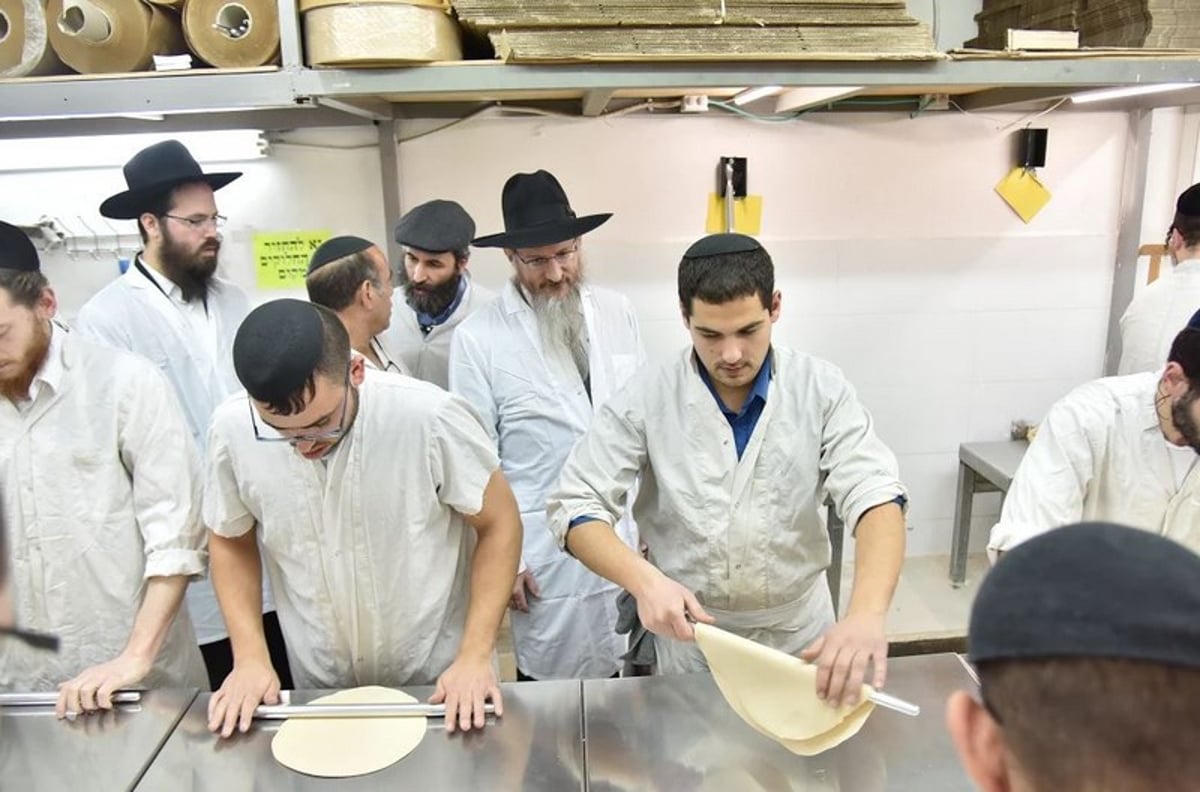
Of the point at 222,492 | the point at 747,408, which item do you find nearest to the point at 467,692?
the point at 222,492

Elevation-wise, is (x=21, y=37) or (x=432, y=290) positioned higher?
(x=21, y=37)

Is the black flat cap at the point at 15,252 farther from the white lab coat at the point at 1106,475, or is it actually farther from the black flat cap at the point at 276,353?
the white lab coat at the point at 1106,475

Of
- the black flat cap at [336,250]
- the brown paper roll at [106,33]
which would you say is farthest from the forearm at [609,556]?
the brown paper roll at [106,33]

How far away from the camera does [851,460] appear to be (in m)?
1.36

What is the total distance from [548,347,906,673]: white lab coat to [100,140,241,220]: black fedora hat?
130 cm

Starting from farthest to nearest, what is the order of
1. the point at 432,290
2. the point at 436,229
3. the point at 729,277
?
the point at 432,290
the point at 436,229
the point at 729,277

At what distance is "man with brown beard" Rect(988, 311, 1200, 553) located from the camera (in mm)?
1451

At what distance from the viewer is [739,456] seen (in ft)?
4.65

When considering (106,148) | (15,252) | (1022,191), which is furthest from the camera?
(1022,191)

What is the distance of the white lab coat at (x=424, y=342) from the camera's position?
7.83 ft

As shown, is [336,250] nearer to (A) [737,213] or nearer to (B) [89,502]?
(B) [89,502]

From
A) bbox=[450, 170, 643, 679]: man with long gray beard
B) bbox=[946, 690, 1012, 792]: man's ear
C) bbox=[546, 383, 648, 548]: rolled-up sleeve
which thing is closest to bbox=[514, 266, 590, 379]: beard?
bbox=[450, 170, 643, 679]: man with long gray beard

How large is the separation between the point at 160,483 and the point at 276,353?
0.49 metres

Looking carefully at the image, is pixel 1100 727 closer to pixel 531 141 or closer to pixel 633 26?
pixel 633 26
